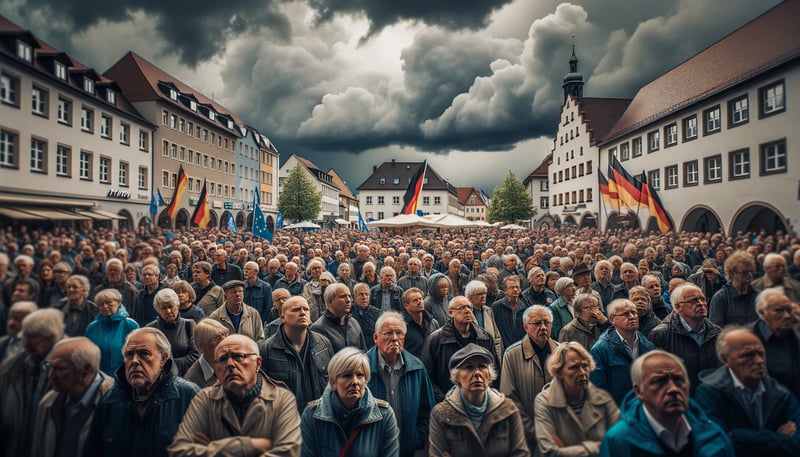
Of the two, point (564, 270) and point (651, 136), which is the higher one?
point (651, 136)

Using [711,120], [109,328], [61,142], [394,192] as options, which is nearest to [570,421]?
[109,328]

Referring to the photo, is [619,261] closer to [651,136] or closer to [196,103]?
[196,103]

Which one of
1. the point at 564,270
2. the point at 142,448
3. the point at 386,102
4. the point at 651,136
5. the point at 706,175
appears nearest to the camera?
the point at 142,448

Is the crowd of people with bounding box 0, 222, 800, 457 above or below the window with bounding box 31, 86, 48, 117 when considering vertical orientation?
below

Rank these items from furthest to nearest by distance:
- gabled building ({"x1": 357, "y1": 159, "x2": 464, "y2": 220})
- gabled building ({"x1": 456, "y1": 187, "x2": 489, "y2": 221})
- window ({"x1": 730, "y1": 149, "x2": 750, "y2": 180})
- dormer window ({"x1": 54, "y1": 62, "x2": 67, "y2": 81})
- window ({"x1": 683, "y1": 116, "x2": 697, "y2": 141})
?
1. gabled building ({"x1": 456, "y1": 187, "x2": 489, "y2": 221})
2. gabled building ({"x1": 357, "y1": 159, "x2": 464, "y2": 220})
3. window ({"x1": 683, "y1": 116, "x2": 697, "y2": 141})
4. window ({"x1": 730, "y1": 149, "x2": 750, "y2": 180})
5. dormer window ({"x1": 54, "y1": 62, "x2": 67, "y2": 81})

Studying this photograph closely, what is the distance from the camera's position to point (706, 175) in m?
13.8

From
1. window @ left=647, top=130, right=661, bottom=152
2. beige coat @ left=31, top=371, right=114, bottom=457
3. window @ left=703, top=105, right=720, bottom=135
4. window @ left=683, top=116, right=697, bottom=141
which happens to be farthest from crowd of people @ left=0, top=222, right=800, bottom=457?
window @ left=647, top=130, right=661, bottom=152

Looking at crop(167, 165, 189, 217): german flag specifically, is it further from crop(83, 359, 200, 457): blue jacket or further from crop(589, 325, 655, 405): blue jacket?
crop(589, 325, 655, 405): blue jacket

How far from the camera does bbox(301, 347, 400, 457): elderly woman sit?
298cm

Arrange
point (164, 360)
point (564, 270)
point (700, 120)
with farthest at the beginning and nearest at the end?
point (700, 120)
point (564, 270)
point (164, 360)

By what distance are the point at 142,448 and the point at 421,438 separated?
2.13 metres

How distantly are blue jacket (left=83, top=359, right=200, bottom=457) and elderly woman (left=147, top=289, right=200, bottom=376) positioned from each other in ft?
4.97

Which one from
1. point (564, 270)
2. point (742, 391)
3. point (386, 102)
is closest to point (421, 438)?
point (742, 391)

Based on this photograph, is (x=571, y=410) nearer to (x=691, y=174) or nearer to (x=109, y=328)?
(x=109, y=328)
